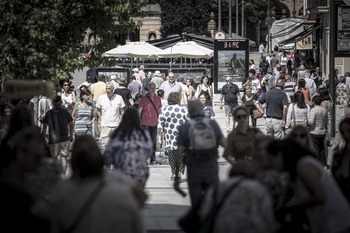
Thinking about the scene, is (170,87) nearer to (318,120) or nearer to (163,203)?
(318,120)

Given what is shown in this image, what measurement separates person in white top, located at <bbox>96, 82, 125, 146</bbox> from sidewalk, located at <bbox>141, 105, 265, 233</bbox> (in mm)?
1148

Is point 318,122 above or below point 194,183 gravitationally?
above

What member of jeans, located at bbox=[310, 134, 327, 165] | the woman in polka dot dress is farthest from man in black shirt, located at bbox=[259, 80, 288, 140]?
the woman in polka dot dress

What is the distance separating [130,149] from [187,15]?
264 feet

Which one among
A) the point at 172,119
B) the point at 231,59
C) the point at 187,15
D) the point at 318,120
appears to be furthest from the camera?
the point at 187,15

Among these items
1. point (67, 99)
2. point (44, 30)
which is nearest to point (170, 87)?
point (67, 99)

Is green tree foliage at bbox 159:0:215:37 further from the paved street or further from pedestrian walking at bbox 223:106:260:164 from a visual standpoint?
pedestrian walking at bbox 223:106:260:164

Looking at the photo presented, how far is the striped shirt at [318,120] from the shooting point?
1551 cm

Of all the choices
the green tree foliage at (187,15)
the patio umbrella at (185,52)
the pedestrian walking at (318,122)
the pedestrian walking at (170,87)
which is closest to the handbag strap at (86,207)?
the pedestrian walking at (318,122)

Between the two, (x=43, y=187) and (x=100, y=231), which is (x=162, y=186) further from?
(x=100, y=231)

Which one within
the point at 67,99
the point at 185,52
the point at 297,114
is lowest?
the point at 297,114

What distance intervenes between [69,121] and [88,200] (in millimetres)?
8622

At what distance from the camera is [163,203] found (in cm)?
1238

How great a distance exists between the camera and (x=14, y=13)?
49.2 feet
